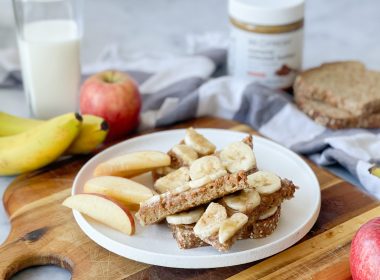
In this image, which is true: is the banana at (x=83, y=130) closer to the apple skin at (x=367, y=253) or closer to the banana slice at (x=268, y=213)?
the banana slice at (x=268, y=213)

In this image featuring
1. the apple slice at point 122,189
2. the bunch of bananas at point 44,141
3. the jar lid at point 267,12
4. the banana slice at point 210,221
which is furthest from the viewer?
the jar lid at point 267,12

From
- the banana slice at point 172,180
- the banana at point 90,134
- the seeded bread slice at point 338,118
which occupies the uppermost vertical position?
the banana slice at point 172,180

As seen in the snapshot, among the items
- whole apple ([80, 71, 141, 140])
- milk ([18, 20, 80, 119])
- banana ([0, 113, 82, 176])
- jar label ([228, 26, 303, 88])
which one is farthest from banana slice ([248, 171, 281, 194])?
milk ([18, 20, 80, 119])

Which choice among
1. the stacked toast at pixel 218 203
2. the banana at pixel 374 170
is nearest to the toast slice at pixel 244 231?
the stacked toast at pixel 218 203

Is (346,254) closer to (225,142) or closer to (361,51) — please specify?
(225,142)

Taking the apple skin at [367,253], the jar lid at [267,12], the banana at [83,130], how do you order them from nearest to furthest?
the apple skin at [367,253] → the banana at [83,130] → the jar lid at [267,12]

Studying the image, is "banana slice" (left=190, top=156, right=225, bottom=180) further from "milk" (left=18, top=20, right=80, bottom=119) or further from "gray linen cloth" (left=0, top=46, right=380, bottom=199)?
"milk" (left=18, top=20, right=80, bottom=119)
